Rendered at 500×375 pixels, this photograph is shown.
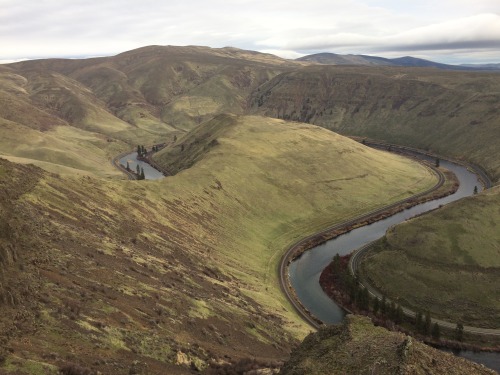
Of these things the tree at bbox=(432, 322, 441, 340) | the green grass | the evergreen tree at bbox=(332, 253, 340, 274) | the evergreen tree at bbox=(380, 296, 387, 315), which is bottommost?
the tree at bbox=(432, 322, 441, 340)

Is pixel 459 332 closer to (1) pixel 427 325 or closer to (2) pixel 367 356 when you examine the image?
(1) pixel 427 325

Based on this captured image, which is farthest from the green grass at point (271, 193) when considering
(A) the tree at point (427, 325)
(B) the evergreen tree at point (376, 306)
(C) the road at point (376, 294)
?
(A) the tree at point (427, 325)

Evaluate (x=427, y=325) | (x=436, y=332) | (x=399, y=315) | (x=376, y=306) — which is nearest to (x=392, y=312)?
(x=399, y=315)

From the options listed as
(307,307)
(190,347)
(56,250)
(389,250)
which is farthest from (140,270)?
(389,250)

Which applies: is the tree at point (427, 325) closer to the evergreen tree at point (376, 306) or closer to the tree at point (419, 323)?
the tree at point (419, 323)

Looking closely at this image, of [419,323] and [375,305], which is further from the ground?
[375,305]

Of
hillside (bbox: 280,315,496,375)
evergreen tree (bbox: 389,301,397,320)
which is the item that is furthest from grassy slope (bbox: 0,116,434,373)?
evergreen tree (bbox: 389,301,397,320)

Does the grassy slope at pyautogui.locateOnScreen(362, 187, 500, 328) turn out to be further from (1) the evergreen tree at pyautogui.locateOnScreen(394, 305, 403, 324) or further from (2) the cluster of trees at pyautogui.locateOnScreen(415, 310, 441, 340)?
(1) the evergreen tree at pyautogui.locateOnScreen(394, 305, 403, 324)

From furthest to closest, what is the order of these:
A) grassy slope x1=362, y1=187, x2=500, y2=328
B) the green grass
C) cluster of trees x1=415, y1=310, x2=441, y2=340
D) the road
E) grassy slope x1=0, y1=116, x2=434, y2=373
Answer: the green grass → grassy slope x1=362, y1=187, x2=500, y2=328 → the road → cluster of trees x1=415, y1=310, x2=441, y2=340 → grassy slope x1=0, y1=116, x2=434, y2=373
